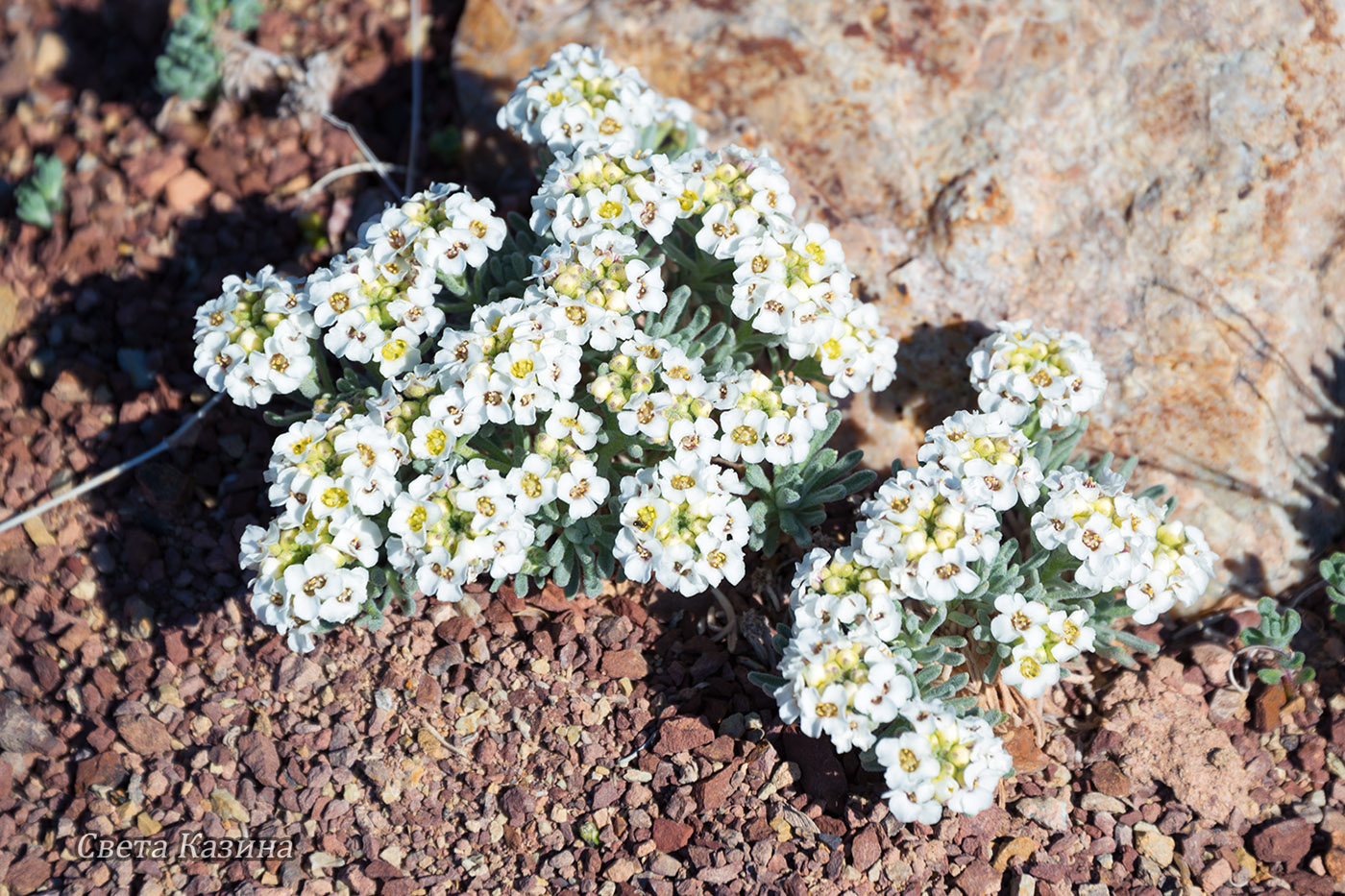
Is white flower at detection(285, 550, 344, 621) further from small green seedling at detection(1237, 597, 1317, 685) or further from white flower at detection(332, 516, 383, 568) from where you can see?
small green seedling at detection(1237, 597, 1317, 685)

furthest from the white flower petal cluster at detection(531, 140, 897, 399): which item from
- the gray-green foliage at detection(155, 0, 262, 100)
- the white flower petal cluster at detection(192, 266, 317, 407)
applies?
the gray-green foliage at detection(155, 0, 262, 100)

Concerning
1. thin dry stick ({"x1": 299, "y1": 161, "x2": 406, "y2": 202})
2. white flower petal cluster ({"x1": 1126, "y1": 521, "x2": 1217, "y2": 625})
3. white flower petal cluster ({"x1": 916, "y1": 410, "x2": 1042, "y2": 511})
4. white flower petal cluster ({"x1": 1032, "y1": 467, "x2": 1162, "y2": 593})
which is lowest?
thin dry stick ({"x1": 299, "y1": 161, "x2": 406, "y2": 202})

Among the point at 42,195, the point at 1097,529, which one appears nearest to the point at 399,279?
the point at 1097,529

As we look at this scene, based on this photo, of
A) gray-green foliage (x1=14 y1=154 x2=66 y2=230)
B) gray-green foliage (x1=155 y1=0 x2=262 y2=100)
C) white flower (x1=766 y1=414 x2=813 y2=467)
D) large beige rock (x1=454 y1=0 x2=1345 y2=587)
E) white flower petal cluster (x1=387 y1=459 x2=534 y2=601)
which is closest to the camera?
white flower petal cluster (x1=387 y1=459 x2=534 y2=601)

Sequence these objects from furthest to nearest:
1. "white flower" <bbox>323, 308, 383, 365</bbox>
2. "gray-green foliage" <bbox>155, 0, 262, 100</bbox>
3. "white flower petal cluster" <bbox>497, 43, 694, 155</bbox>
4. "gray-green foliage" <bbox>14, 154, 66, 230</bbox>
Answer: "gray-green foliage" <bbox>155, 0, 262, 100</bbox> → "gray-green foliage" <bbox>14, 154, 66, 230</bbox> → "white flower petal cluster" <bbox>497, 43, 694, 155</bbox> → "white flower" <bbox>323, 308, 383, 365</bbox>

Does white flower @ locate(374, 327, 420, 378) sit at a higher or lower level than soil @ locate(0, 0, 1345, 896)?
higher

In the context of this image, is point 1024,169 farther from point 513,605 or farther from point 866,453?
point 513,605

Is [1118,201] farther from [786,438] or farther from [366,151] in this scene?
[366,151]

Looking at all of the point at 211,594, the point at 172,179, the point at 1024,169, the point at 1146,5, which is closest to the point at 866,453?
the point at 1024,169
